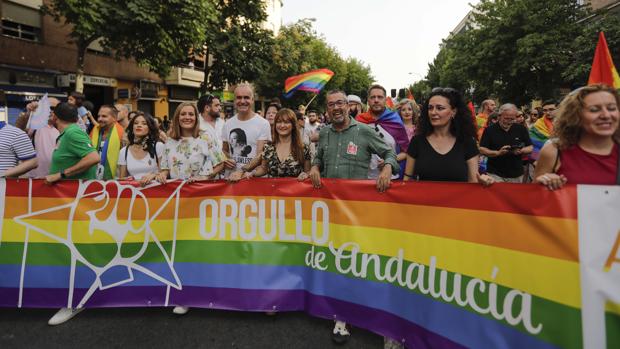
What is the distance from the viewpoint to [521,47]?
2672 cm

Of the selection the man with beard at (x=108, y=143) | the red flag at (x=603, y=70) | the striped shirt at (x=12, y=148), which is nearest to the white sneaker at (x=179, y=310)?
the man with beard at (x=108, y=143)

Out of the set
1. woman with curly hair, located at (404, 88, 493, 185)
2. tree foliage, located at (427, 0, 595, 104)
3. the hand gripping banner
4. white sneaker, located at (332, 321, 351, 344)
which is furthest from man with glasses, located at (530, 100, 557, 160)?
tree foliage, located at (427, 0, 595, 104)

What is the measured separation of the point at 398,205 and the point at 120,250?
242cm

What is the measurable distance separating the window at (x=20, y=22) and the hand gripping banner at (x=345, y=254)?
15.5 m

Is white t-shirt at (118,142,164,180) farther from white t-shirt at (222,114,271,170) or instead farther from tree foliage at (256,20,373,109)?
tree foliage at (256,20,373,109)

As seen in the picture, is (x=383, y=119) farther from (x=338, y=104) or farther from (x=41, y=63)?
(x=41, y=63)

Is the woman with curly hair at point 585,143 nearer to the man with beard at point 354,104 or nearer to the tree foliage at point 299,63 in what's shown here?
the man with beard at point 354,104

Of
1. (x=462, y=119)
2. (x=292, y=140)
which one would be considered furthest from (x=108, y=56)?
(x=462, y=119)

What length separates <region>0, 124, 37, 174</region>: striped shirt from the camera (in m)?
4.12

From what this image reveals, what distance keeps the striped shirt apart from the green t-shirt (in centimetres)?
→ 40

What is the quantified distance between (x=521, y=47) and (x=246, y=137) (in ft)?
90.4

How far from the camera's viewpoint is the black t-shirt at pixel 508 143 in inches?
219

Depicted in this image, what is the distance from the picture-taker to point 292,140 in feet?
13.3

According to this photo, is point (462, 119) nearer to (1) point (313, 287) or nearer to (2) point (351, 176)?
(2) point (351, 176)
